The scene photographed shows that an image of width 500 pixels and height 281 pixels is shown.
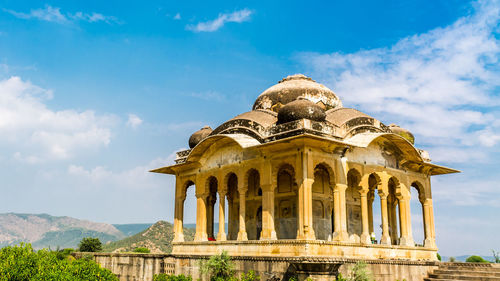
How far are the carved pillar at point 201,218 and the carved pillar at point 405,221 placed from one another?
23.1 feet

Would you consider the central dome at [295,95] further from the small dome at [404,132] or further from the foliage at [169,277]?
the foliage at [169,277]

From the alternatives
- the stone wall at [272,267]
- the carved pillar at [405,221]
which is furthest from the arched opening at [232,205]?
the carved pillar at [405,221]

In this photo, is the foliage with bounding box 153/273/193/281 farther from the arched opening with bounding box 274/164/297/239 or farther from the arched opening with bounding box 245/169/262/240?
the arched opening with bounding box 274/164/297/239

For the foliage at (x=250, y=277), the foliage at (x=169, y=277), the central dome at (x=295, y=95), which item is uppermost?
the central dome at (x=295, y=95)

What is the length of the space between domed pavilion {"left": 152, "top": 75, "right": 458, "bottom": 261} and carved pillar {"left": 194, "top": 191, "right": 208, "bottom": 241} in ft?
0.12

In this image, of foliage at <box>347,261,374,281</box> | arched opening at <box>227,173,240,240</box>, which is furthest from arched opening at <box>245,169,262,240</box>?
foliage at <box>347,261,374,281</box>

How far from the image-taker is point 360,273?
1179 centimetres

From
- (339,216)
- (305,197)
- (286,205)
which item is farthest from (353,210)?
(305,197)

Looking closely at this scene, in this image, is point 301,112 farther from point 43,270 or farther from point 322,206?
point 43,270

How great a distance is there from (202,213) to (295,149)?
17.6 feet

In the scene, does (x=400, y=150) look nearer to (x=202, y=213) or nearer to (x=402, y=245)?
(x=402, y=245)

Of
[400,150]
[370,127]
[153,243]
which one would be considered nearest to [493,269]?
[400,150]

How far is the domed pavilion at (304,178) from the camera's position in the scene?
13461 millimetres

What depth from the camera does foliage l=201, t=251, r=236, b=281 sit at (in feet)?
44.3
